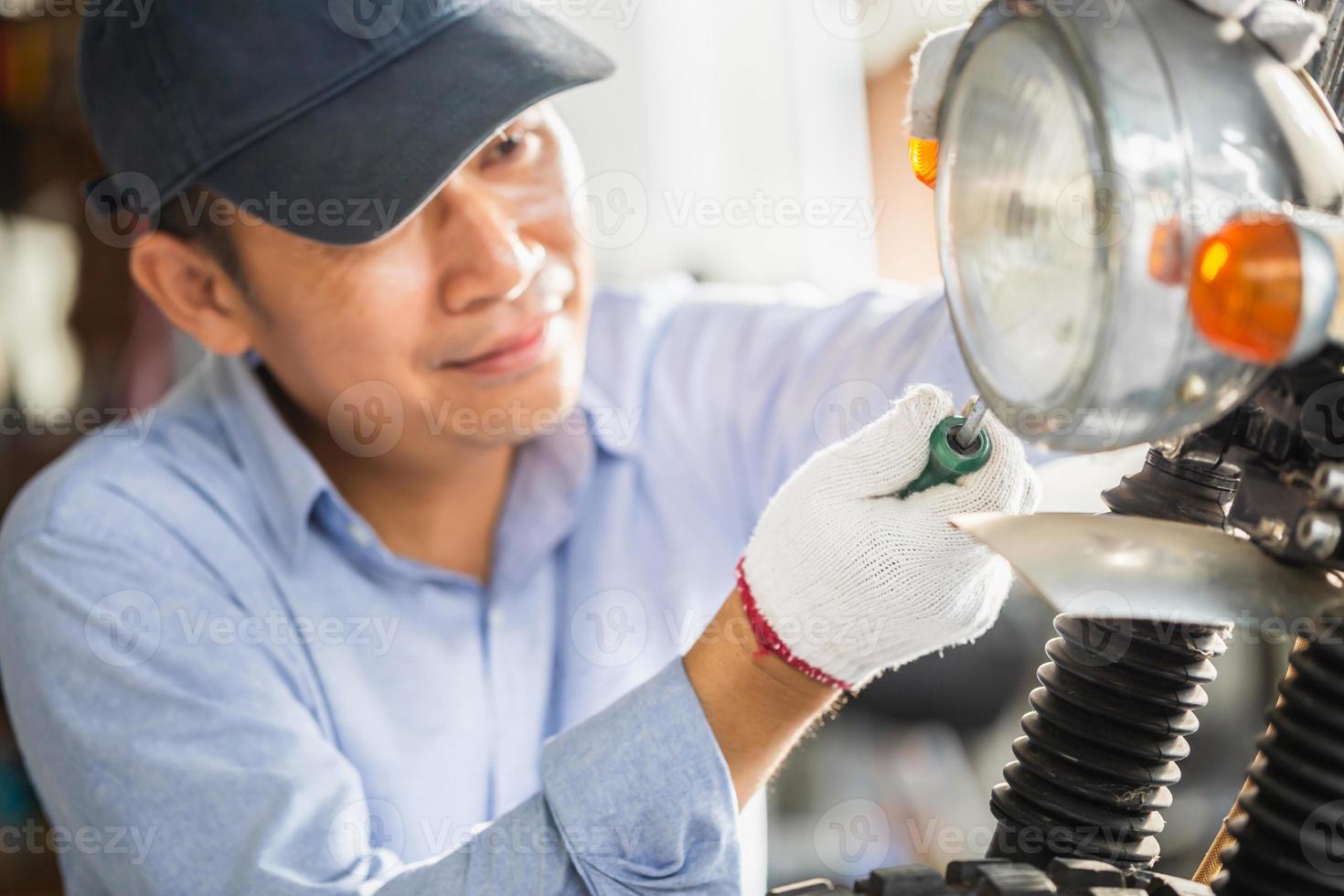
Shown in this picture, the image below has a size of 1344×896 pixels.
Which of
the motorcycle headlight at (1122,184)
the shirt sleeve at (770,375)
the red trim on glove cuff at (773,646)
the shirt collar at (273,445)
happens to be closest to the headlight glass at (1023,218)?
the motorcycle headlight at (1122,184)

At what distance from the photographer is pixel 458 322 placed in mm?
950

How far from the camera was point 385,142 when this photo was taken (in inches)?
35.1

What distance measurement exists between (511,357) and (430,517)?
0.25 metres

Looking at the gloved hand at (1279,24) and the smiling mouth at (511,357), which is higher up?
the gloved hand at (1279,24)

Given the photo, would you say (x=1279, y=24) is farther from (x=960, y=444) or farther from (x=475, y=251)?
(x=475, y=251)

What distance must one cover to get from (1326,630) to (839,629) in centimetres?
24

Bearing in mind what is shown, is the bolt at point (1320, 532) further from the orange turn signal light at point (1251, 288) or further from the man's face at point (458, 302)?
the man's face at point (458, 302)

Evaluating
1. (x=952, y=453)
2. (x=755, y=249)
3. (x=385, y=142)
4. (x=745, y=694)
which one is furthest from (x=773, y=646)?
(x=755, y=249)

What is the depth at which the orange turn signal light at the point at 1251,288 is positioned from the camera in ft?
1.17

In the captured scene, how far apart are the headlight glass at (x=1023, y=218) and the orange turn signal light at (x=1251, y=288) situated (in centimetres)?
3

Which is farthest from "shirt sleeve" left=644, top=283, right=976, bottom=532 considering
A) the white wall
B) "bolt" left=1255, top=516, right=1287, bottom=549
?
the white wall

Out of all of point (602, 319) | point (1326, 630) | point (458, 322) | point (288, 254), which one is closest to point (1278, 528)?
point (1326, 630)

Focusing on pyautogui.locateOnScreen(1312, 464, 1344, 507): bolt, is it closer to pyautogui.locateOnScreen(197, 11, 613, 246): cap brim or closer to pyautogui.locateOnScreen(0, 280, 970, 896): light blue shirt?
pyautogui.locateOnScreen(0, 280, 970, 896): light blue shirt

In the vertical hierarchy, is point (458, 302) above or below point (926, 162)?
below
